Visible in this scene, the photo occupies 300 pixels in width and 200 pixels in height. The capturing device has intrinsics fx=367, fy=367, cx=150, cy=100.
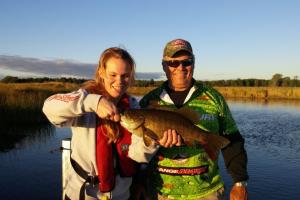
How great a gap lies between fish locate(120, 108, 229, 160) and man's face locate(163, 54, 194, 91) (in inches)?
14.9

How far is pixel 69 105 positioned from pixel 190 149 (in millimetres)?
1378

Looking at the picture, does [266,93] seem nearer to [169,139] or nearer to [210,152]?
[210,152]

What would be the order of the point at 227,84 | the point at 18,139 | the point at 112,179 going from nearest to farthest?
the point at 112,179 < the point at 18,139 < the point at 227,84

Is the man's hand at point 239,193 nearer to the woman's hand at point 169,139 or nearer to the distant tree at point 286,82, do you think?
the woman's hand at point 169,139

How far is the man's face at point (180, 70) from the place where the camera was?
3799mm

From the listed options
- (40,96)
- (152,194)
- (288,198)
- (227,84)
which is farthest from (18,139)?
(227,84)

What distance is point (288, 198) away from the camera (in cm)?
894

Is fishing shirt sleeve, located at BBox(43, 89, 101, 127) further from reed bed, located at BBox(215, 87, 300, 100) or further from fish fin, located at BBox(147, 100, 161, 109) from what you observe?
reed bed, located at BBox(215, 87, 300, 100)

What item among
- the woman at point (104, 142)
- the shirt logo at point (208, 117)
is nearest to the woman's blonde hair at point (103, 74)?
the woman at point (104, 142)

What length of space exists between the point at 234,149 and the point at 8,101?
15.4 metres

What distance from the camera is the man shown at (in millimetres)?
3631

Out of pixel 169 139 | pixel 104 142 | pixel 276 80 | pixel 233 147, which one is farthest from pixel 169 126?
pixel 276 80

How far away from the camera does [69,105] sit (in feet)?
9.52

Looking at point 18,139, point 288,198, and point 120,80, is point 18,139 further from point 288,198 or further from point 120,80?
point 120,80
